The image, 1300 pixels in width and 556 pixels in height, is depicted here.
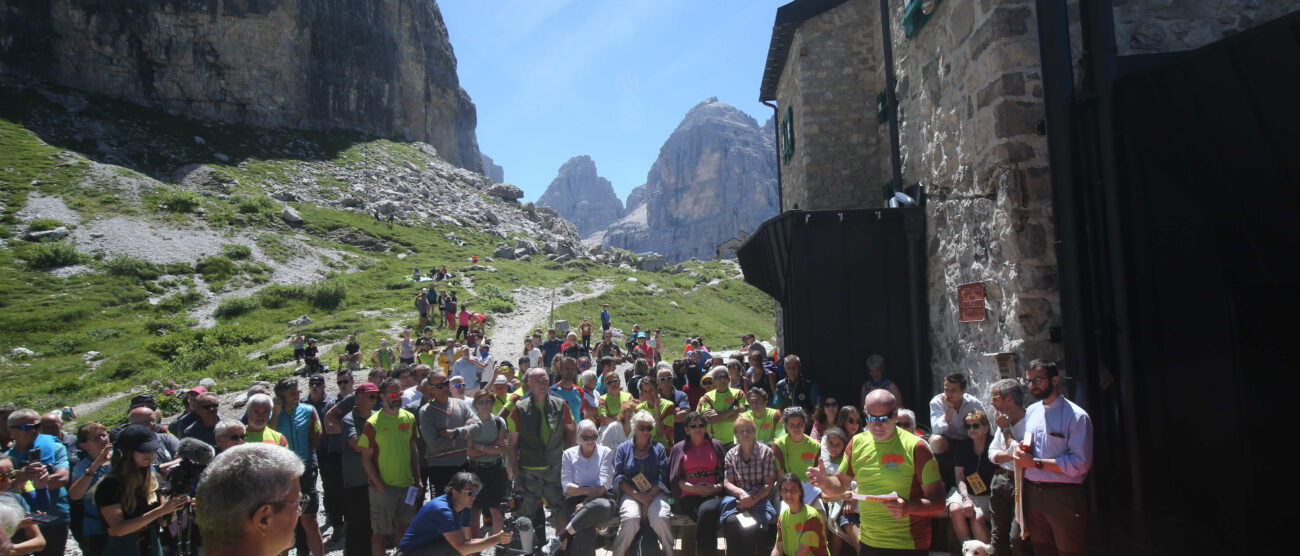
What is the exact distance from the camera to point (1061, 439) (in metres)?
4.12

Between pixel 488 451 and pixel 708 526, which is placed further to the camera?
pixel 488 451

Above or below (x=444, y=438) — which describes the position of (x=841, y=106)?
above

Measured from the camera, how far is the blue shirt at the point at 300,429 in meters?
6.27

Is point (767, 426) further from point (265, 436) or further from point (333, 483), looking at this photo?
point (265, 436)

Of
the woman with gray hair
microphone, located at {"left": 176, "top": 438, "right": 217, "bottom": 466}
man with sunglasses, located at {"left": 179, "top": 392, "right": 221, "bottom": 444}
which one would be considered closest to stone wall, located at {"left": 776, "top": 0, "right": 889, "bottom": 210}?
man with sunglasses, located at {"left": 179, "top": 392, "right": 221, "bottom": 444}

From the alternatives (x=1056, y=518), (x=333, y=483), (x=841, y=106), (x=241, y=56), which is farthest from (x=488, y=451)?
(x=241, y=56)

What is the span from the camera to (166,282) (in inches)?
1200

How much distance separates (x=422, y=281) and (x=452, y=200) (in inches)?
1199

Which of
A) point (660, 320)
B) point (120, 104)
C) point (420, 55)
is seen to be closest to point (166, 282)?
point (660, 320)

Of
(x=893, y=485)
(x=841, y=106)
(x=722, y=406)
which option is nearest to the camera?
(x=893, y=485)

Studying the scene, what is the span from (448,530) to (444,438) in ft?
5.80

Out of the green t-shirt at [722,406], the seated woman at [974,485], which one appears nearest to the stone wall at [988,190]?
the seated woman at [974,485]

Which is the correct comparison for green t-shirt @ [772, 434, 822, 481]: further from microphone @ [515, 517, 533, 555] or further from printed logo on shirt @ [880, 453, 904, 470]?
microphone @ [515, 517, 533, 555]

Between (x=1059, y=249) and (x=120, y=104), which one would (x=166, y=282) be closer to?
(x=120, y=104)
